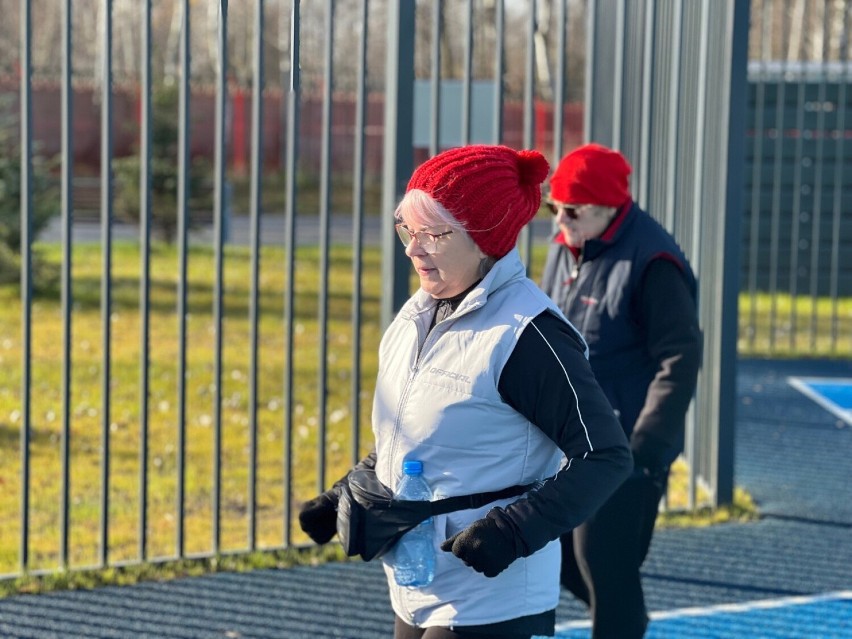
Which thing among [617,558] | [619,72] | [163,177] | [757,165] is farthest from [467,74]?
[163,177]

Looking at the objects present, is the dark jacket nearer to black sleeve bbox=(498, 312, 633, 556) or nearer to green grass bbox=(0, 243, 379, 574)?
black sleeve bbox=(498, 312, 633, 556)

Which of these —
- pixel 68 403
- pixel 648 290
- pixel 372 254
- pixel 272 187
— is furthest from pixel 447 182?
pixel 272 187

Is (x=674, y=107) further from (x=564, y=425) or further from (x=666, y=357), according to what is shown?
(x=564, y=425)

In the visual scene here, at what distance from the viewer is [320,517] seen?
307 cm

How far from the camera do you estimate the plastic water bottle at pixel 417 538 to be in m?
2.83

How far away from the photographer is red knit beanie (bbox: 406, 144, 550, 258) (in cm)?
278

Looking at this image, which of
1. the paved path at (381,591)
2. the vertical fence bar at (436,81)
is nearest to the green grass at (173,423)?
the paved path at (381,591)

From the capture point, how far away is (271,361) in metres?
10.8

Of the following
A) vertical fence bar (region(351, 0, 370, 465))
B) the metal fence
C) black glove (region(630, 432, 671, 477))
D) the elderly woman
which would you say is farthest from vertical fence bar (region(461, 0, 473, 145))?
the elderly woman

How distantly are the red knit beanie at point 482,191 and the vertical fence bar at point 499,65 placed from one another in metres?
2.91

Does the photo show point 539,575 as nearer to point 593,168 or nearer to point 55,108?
point 593,168

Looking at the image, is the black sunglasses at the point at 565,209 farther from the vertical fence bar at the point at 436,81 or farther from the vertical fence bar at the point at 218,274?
the vertical fence bar at the point at 218,274

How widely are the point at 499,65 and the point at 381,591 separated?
2.21 metres

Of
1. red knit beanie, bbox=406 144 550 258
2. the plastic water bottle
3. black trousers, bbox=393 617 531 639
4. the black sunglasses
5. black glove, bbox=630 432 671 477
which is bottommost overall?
black trousers, bbox=393 617 531 639
